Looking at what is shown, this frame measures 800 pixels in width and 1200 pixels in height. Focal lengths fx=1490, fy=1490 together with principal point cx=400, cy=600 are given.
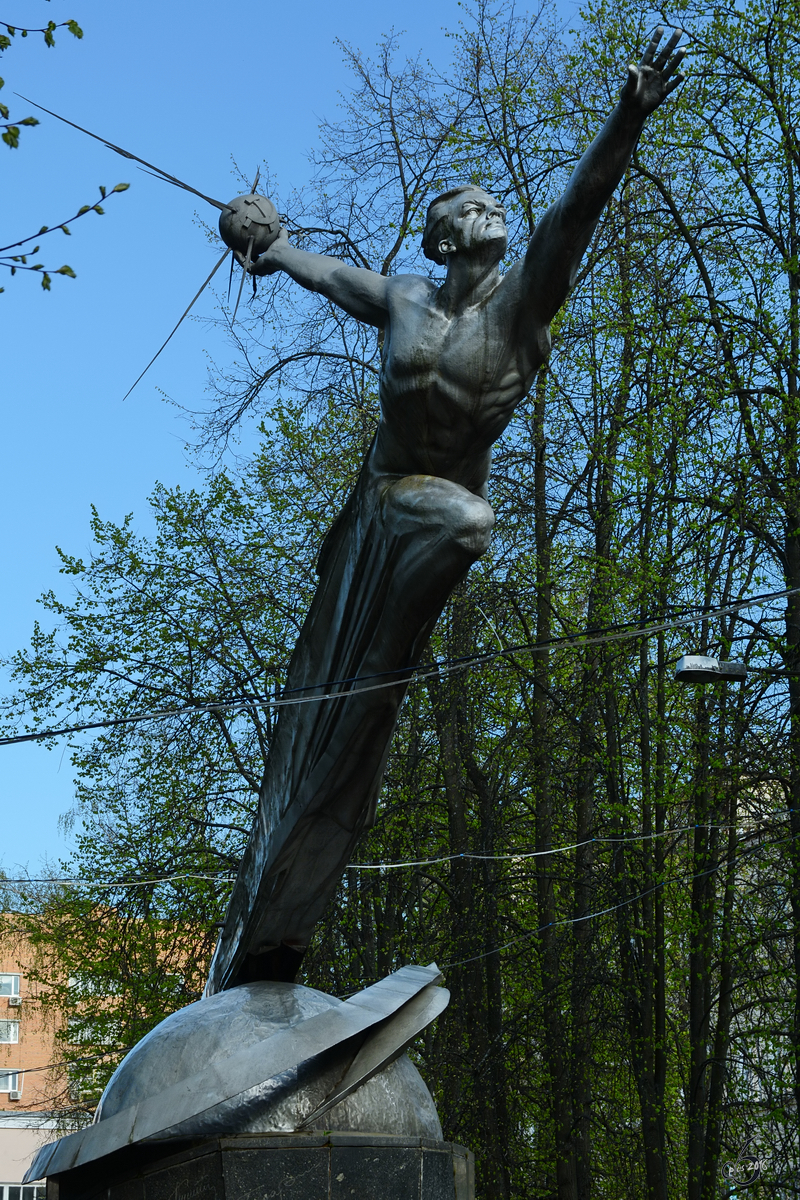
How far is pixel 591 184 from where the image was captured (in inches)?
191

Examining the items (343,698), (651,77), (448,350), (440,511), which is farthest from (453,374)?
(343,698)

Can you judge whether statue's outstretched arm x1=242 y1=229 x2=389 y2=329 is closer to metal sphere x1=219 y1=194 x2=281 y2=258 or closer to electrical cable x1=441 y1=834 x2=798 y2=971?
metal sphere x1=219 y1=194 x2=281 y2=258

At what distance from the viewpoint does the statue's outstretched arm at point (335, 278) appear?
221 inches

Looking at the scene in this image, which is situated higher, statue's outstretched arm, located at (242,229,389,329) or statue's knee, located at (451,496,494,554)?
statue's outstretched arm, located at (242,229,389,329)

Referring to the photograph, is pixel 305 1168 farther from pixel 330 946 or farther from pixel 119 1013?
→ pixel 119 1013

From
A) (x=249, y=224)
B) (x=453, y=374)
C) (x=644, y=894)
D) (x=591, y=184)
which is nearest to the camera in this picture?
(x=591, y=184)

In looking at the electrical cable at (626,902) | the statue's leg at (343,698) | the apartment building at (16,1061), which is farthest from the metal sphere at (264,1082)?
the apartment building at (16,1061)

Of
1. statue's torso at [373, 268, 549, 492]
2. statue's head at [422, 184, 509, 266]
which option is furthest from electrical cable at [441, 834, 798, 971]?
statue's head at [422, 184, 509, 266]

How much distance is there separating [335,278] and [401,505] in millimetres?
1097

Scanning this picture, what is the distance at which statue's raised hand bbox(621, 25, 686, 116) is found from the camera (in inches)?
185

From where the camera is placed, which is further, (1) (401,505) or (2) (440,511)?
(1) (401,505)

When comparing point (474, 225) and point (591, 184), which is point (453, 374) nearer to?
point (474, 225)

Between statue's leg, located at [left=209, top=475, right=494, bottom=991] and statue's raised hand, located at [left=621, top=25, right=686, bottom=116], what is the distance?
4.61ft

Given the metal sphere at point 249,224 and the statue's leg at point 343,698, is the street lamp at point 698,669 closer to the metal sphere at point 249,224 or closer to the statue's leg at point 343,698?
the statue's leg at point 343,698
